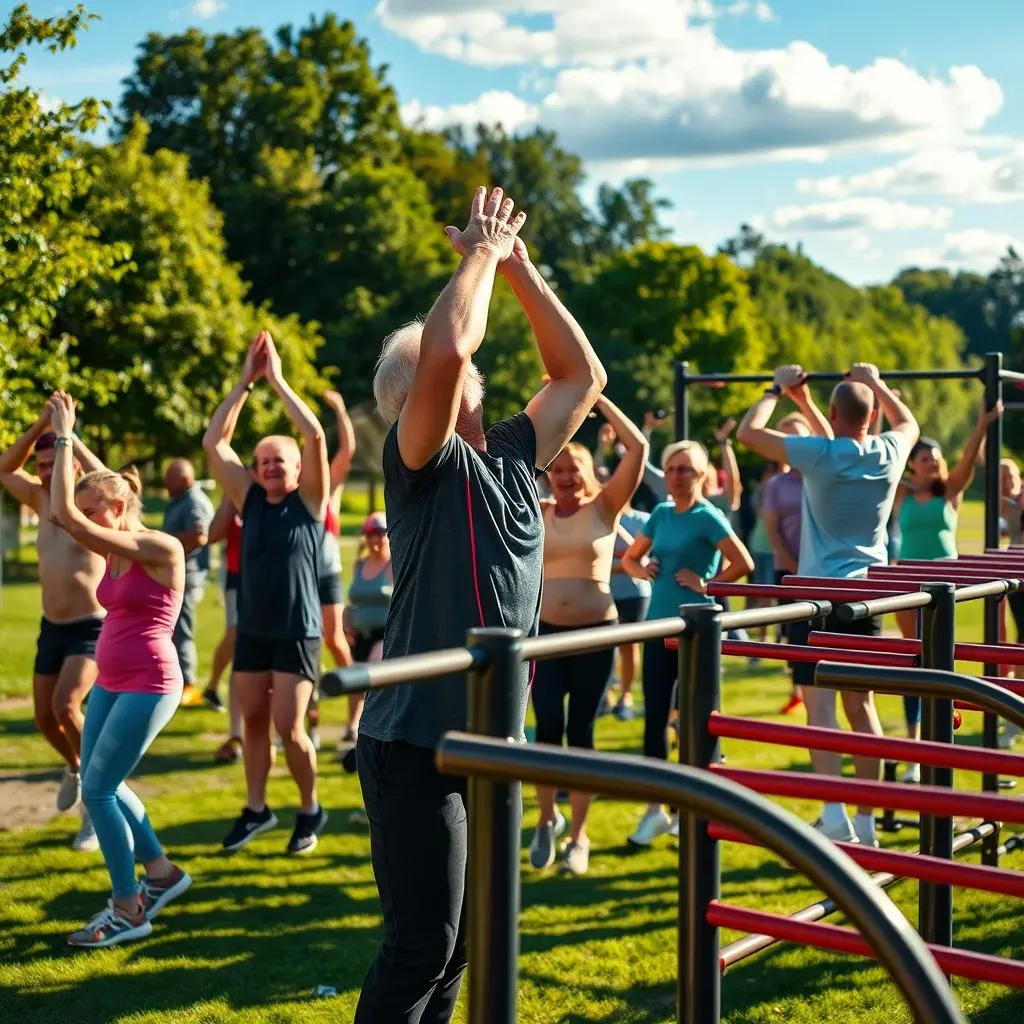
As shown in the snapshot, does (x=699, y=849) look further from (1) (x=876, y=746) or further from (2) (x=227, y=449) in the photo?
(2) (x=227, y=449)

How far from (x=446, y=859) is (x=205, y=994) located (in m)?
2.22

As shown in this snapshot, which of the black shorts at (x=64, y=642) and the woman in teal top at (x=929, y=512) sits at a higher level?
the woman in teal top at (x=929, y=512)

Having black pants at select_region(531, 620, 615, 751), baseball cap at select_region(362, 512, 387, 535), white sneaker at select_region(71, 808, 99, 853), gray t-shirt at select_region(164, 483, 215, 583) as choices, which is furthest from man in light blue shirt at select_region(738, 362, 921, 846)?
gray t-shirt at select_region(164, 483, 215, 583)

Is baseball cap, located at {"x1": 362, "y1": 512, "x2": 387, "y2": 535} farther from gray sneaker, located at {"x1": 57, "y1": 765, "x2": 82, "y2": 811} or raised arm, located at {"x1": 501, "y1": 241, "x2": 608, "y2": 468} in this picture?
raised arm, located at {"x1": 501, "y1": 241, "x2": 608, "y2": 468}

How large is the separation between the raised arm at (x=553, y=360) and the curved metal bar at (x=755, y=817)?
159cm

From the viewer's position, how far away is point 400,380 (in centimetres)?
320

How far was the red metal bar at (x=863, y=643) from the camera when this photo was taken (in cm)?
328

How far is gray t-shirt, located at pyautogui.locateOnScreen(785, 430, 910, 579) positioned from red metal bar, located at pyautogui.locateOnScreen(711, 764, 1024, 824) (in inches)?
159

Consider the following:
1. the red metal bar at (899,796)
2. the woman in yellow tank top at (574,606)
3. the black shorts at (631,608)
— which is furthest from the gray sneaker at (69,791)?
the red metal bar at (899,796)

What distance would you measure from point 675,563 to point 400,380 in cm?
398

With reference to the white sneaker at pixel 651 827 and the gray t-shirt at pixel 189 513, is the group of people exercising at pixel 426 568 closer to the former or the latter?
the white sneaker at pixel 651 827

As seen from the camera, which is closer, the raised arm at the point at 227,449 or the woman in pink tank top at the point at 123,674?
the woman in pink tank top at the point at 123,674

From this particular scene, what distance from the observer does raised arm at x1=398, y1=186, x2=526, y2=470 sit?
9.27ft

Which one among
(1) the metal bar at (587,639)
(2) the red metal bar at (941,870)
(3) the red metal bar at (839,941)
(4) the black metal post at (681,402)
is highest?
(4) the black metal post at (681,402)
